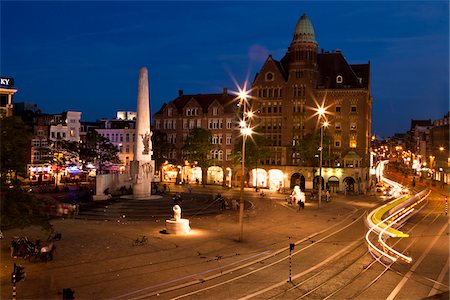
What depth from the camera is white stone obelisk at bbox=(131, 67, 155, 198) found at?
52.2m

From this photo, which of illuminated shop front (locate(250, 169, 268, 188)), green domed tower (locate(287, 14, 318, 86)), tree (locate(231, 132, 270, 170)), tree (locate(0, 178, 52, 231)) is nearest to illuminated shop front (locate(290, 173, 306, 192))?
illuminated shop front (locate(250, 169, 268, 188))

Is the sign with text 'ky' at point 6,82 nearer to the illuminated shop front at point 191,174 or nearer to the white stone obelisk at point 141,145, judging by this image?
the white stone obelisk at point 141,145

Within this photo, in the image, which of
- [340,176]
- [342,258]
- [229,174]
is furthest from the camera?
[229,174]

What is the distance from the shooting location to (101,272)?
24.4 meters

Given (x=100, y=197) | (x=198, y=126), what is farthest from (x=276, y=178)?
(x=100, y=197)

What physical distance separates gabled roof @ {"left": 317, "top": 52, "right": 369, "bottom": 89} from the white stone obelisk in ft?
143

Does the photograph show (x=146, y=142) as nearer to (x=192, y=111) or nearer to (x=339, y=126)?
(x=192, y=111)

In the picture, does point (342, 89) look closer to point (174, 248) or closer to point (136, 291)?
point (174, 248)

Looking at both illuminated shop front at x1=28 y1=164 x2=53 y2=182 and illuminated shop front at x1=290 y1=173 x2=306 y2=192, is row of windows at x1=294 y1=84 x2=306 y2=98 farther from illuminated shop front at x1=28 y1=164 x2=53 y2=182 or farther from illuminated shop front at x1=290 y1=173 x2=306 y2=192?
illuminated shop front at x1=28 y1=164 x2=53 y2=182

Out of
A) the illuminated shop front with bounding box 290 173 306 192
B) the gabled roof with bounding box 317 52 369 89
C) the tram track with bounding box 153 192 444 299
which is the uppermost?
the gabled roof with bounding box 317 52 369 89

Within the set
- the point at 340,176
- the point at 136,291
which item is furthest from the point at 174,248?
the point at 340,176

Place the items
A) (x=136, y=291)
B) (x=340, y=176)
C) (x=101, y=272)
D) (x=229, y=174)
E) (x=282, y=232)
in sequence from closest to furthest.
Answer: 1. (x=136, y=291)
2. (x=101, y=272)
3. (x=282, y=232)
4. (x=340, y=176)
5. (x=229, y=174)

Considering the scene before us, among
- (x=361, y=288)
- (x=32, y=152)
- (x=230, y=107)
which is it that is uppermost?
(x=230, y=107)

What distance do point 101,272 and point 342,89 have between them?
6842 centimetres
